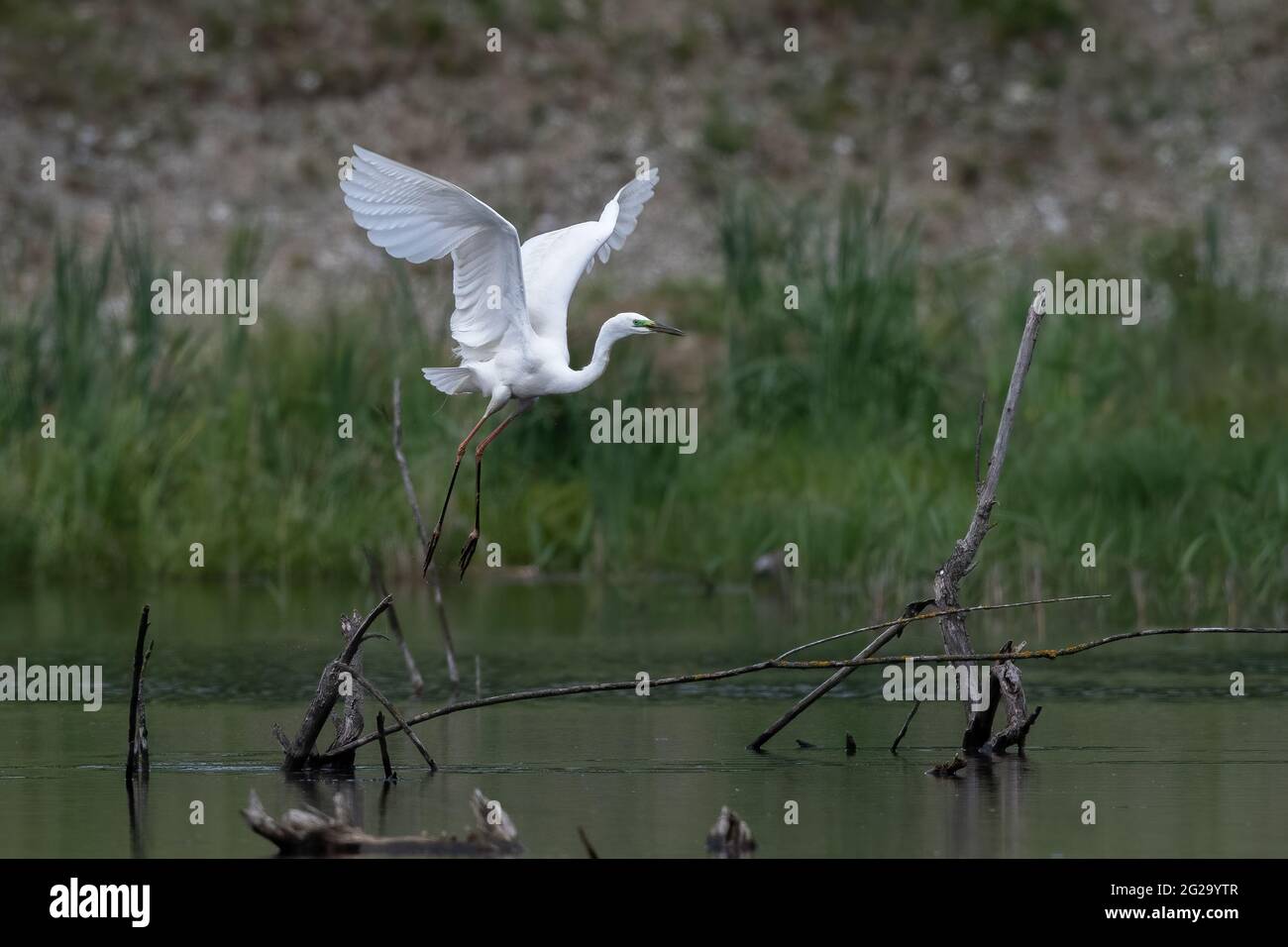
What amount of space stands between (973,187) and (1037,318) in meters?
22.8

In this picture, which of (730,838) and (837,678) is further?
(837,678)

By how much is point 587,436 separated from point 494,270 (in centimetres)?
559

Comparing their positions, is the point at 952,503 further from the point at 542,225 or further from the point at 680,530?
the point at 542,225

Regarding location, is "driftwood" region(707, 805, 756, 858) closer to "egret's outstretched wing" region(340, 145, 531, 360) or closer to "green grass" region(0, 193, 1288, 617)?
"egret's outstretched wing" region(340, 145, 531, 360)

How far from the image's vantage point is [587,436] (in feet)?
44.5

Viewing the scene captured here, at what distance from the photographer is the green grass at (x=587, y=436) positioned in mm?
12953

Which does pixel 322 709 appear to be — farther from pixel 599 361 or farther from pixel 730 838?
pixel 599 361

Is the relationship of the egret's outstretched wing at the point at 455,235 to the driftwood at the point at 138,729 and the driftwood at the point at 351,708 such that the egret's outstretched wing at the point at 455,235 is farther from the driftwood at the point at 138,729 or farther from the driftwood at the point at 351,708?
the driftwood at the point at 138,729

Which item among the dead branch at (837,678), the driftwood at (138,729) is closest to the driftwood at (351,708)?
the driftwood at (138,729)

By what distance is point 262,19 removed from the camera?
31734 mm

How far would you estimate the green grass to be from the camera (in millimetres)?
12953

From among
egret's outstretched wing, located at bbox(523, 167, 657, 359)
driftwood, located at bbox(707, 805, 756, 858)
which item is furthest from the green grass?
driftwood, located at bbox(707, 805, 756, 858)

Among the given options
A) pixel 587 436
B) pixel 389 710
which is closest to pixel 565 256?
pixel 389 710
